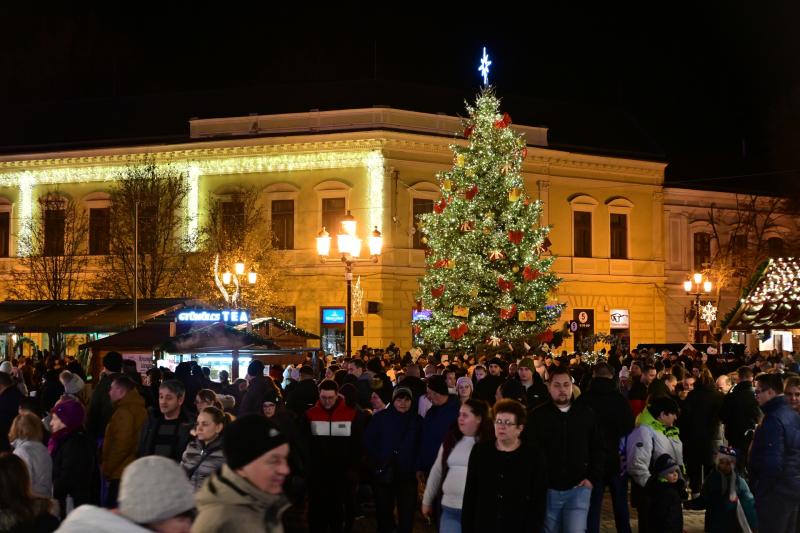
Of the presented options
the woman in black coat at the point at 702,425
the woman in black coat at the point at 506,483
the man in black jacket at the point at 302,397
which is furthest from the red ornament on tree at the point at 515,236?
the woman in black coat at the point at 506,483

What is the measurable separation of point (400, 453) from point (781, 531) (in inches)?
145

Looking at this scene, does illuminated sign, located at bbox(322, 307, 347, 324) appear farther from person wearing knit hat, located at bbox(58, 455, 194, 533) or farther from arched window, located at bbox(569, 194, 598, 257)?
person wearing knit hat, located at bbox(58, 455, 194, 533)

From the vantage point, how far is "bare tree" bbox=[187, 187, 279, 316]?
40.3 m

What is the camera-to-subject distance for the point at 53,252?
46.4 meters

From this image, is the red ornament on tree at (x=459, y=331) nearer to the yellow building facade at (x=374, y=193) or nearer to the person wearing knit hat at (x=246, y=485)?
the yellow building facade at (x=374, y=193)

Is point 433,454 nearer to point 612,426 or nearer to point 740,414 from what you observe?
point 612,426

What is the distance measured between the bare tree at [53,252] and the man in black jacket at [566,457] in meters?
36.5

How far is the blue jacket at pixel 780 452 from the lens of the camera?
10.0m

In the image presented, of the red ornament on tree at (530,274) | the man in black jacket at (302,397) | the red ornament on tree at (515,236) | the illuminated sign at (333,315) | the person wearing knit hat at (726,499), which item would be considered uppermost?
the red ornament on tree at (515,236)

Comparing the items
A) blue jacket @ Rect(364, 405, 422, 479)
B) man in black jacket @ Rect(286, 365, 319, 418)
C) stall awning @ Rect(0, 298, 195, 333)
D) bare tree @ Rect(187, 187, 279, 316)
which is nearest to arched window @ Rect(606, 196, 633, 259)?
bare tree @ Rect(187, 187, 279, 316)

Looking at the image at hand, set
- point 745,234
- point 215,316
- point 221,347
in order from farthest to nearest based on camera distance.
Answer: point 745,234, point 215,316, point 221,347

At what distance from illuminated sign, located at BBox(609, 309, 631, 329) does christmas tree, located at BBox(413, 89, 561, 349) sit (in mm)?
18450

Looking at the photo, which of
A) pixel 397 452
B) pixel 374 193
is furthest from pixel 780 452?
pixel 374 193

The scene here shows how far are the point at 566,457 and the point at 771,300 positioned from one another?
13167mm
